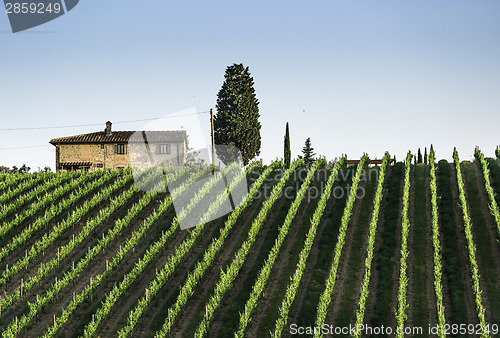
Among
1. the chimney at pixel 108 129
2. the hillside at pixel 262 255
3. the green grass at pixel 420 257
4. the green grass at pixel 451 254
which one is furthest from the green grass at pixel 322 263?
the chimney at pixel 108 129

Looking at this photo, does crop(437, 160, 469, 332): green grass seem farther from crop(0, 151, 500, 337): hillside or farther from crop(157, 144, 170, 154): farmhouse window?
crop(157, 144, 170, 154): farmhouse window

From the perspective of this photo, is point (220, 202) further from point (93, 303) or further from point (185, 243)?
point (93, 303)

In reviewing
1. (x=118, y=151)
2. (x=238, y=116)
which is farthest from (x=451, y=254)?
(x=118, y=151)

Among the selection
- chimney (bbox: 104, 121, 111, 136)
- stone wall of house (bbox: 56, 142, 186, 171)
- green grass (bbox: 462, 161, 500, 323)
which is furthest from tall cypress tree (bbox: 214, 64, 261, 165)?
green grass (bbox: 462, 161, 500, 323)

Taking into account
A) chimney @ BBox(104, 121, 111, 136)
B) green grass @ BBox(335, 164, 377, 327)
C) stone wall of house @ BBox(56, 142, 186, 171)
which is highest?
chimney @ BBox(104, 121, 111, 136)

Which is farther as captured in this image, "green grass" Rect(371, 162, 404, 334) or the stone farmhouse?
the stone farmhouse

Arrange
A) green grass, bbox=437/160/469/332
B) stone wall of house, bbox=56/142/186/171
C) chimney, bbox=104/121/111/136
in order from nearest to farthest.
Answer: green grass, bbox=437/160/469/332 < stone wall of house, bbox=56/142/186/171 < chimney, bbox=104/121/111/136

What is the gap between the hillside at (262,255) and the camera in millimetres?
20578

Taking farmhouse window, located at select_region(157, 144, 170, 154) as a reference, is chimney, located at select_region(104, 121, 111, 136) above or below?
above

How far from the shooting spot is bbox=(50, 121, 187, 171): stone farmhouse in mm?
59750

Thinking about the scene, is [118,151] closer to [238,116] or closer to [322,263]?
[238,116]

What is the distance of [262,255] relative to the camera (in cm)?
2617

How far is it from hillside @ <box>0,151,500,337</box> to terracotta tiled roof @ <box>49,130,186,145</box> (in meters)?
20.9

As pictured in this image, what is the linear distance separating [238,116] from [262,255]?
29521mm
